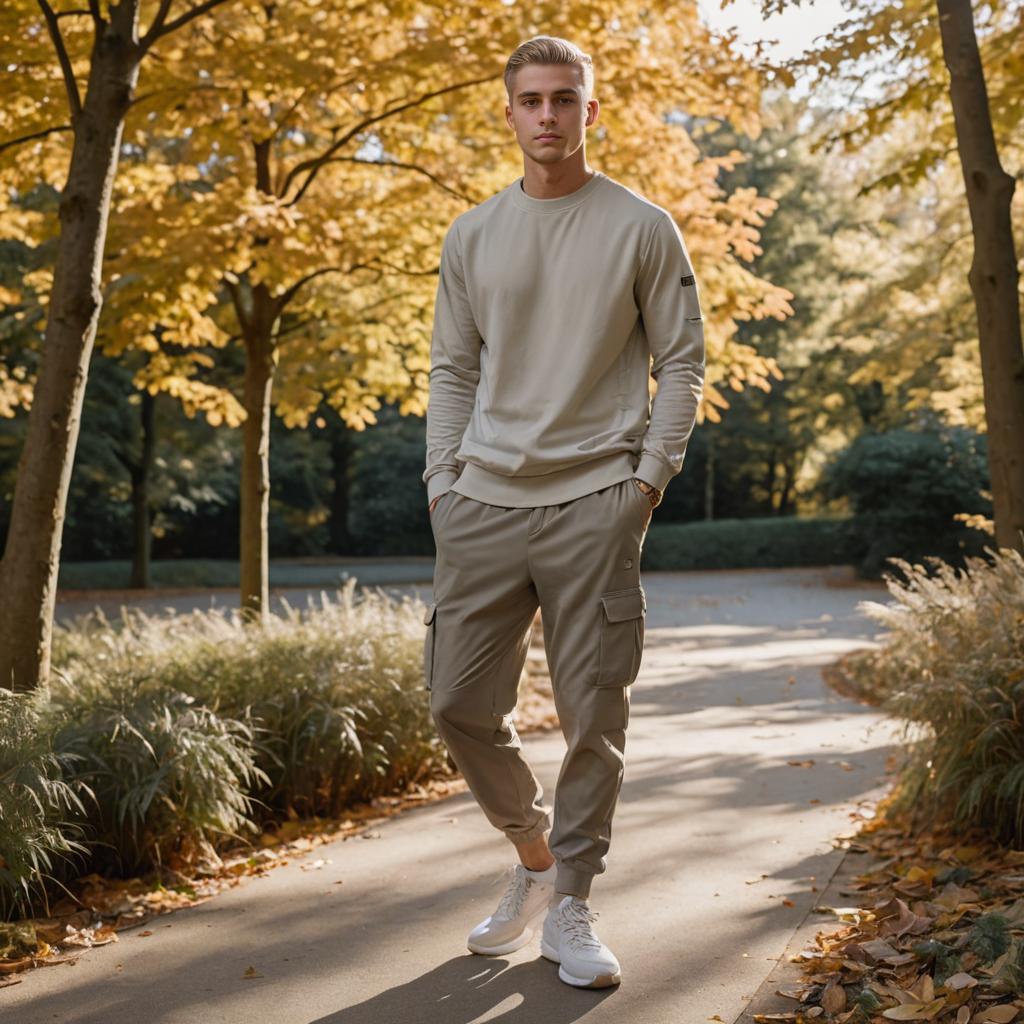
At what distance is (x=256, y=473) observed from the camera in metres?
9.07

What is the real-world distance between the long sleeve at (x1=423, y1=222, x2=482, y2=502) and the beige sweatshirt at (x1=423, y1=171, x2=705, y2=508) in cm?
Result: 6

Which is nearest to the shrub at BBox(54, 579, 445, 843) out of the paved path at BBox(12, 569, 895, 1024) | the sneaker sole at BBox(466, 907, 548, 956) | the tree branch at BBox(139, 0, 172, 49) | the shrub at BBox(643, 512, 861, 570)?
the paved path at BBox(12, 569, 895, 1024)

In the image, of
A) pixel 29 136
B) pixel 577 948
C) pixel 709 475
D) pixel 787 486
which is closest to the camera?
pixel 577 948

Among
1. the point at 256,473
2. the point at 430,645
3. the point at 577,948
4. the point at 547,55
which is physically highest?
the point at 547,55

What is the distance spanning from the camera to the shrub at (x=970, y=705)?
413 cm

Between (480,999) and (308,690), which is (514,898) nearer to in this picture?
(480,999)

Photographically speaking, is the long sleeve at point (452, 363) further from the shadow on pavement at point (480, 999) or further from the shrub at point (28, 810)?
the shrub at point (28, 810)

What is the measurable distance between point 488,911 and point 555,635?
45.7 inches

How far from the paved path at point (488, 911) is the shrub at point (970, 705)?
1.63 ft

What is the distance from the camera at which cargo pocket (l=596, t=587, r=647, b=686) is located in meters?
2.99

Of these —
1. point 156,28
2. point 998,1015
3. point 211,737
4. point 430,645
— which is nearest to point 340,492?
point 156,28

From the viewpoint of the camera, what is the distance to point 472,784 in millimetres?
3232

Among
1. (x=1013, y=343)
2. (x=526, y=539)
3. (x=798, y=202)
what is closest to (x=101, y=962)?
(x=526, y=539)

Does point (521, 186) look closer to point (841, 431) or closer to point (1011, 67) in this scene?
point (1011, 67)
